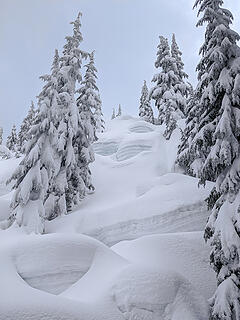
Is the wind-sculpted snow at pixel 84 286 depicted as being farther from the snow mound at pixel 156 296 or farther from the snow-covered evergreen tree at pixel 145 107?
the snow-covered evergreen tree at pixel 145 107

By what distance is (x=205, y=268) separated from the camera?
12.3 m

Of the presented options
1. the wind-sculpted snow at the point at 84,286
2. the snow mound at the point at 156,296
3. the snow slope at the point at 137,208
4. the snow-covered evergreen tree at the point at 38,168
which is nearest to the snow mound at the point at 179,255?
the snow mound at the point at 156,296

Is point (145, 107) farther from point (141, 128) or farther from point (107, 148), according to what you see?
point (107, 148)

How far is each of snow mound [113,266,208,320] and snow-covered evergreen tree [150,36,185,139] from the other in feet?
84.3

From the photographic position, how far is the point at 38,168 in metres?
19.7

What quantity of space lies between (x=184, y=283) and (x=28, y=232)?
35.7 ft

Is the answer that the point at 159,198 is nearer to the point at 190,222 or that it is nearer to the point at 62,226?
the point at 190,222

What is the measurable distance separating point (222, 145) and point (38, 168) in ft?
40.4

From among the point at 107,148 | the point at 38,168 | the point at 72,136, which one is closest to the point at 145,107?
the point at 107,148

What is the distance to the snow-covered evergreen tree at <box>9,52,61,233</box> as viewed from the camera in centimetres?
1909

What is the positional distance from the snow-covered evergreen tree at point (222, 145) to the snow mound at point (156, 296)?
693 millimetres

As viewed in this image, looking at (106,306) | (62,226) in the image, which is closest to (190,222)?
(62,226)

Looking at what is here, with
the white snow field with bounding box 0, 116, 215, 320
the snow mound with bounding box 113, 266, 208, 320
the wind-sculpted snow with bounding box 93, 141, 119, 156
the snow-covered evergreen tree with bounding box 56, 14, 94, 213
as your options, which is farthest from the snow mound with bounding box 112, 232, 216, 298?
the wind-sculpted snow with bounding box 93, 141, 119, 156

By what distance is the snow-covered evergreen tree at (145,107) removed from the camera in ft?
209
